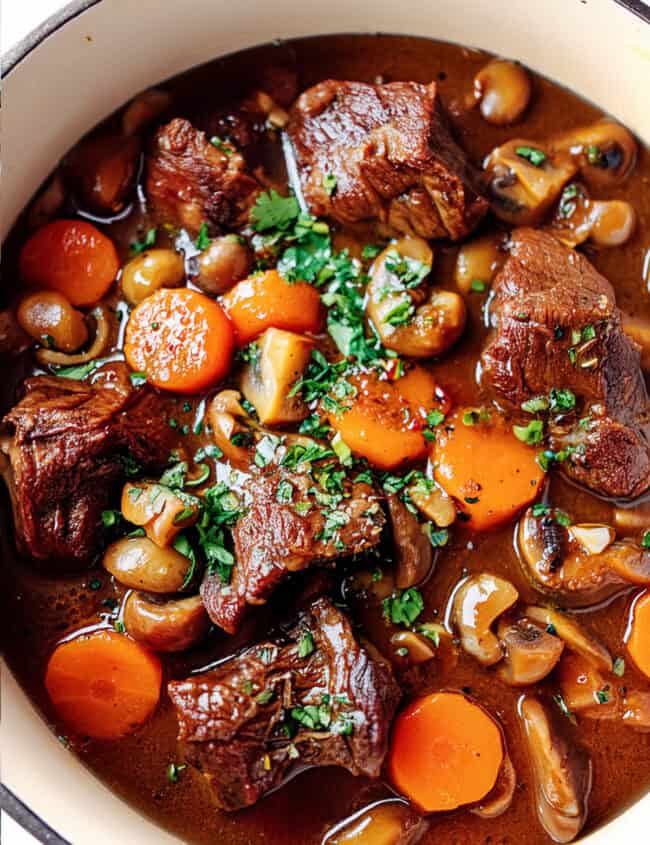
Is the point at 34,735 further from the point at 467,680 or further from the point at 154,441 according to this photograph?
the point at 467,680

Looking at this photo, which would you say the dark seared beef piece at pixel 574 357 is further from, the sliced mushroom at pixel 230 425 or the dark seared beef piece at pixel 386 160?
the sliced mushroom at pixel 230 425

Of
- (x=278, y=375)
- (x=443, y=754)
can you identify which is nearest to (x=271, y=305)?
(x=278, y=375)

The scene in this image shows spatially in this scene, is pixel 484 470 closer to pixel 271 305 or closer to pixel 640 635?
pixel 640 635

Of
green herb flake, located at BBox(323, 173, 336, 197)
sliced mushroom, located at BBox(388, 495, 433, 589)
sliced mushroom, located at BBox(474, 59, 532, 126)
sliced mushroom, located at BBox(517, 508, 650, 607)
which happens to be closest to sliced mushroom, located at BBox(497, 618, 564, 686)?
sliced mushroom, located at BBox(517, 508, 650, 607)

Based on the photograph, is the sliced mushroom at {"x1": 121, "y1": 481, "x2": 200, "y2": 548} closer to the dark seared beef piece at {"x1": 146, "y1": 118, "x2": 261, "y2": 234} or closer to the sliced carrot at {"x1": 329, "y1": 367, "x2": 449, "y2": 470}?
the sliced carrot at {"x1": 329, "y1": 367, "x2": 449, "y2": 470}

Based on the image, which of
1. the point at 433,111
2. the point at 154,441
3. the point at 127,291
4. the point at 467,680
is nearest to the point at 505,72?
the point at 433,111

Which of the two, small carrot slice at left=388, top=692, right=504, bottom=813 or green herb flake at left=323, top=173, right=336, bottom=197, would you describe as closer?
small carrot slice at left=388, top=692, right=504, bottom=813
